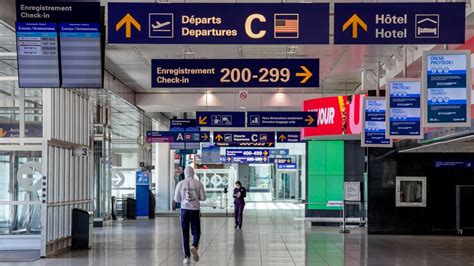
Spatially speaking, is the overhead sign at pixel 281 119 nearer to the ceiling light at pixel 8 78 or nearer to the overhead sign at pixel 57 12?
the ceiling light at pixel 8 78

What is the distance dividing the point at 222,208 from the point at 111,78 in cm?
1766

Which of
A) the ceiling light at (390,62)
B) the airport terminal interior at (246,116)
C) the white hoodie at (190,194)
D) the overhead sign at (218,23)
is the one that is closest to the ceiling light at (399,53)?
the airport terminal interior at (246,116)

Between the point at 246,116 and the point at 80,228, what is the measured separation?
9020 mm

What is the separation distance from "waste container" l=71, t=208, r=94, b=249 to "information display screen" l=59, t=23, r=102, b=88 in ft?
19.3

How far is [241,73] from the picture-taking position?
1493 centimetres

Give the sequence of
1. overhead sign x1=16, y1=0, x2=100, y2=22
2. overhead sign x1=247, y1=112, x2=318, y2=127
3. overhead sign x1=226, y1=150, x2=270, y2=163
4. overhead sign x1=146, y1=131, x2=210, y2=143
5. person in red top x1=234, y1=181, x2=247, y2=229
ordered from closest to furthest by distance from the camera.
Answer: overhead sign x1=16, y1=0, x2=100, y2=22 < overhead sign x1=247, y1=112, x2=318, y2=127 < person in red top x1=234, y1=181, x2=247, y2=229 < overhead sign x1=146, y1=131, x2=210, y2=143 < overhead sign x1=226, y1=150, x2=270, y2=163

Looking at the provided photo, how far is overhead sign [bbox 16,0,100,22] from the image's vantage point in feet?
38.7

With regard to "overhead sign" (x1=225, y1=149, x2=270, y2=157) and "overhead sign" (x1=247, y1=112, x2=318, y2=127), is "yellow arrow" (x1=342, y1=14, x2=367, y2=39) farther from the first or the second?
"overhead sign" (x1=225, y1=149, x2=270, y2=157)

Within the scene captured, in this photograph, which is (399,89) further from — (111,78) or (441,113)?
(111,78)

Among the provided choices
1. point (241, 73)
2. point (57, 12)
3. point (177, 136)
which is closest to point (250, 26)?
point (57, 12)

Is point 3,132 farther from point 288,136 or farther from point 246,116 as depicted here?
point 288,136

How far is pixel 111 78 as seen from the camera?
26828 millimetres

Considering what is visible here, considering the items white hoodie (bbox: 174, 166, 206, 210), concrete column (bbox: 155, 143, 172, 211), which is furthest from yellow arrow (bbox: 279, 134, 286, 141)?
white hoodie (bbox: 174, 166, 206, 210)

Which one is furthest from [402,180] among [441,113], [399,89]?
[441,113]
